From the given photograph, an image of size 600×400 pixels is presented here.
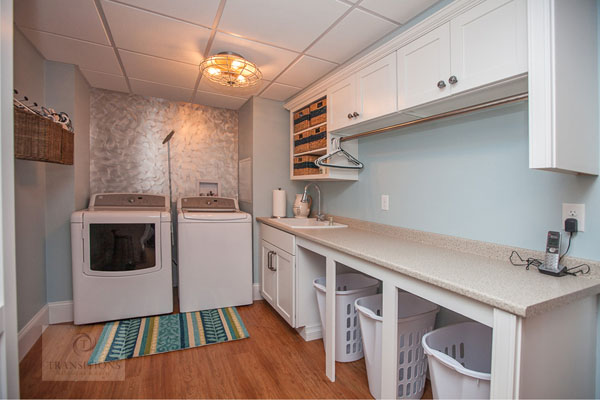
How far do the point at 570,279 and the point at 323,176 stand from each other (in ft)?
5.37

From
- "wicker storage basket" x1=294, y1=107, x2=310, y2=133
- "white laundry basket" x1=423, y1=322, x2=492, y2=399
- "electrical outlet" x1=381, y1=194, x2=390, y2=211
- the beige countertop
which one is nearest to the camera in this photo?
the beige countertop

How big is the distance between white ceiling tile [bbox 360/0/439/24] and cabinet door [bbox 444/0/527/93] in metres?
0.28

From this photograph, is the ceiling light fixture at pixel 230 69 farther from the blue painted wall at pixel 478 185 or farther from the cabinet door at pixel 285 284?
the cabinet door at pixel 285 284

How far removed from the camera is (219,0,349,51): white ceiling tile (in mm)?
1577

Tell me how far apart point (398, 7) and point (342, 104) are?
0.70 metres

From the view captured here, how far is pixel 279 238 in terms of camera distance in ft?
8.02

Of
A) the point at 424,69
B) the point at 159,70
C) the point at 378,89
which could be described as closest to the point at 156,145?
the point at 159,70

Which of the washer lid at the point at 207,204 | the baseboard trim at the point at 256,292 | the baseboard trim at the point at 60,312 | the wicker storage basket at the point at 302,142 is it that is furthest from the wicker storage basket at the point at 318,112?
the baseboard trim at the point at 60,312

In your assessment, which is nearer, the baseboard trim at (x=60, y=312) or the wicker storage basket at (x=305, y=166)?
the baseboard trim at (x=60, y=312)

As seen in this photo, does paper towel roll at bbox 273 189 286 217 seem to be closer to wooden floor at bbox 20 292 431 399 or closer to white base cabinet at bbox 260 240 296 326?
white base cabinet at bbox 260 240 296 326

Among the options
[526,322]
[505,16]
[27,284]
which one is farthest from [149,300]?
[505,16]

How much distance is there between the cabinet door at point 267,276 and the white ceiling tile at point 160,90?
172 cm

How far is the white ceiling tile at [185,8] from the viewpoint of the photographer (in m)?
1.56

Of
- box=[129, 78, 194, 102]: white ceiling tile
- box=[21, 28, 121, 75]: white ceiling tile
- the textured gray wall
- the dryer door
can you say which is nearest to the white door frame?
box=[21, 28, 121, 75]: white ceiling tile
